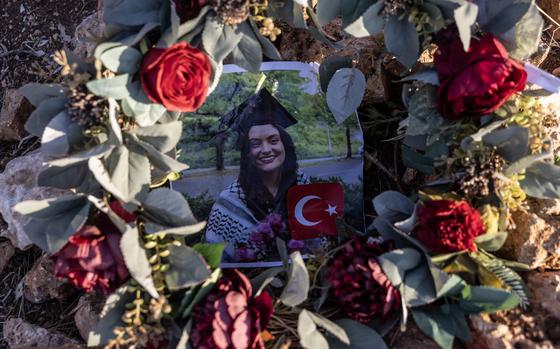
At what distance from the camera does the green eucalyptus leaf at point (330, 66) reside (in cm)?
138

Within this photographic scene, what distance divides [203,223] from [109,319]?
0.81 feet

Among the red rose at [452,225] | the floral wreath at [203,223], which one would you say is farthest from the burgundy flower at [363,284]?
the red rose at [452,225]

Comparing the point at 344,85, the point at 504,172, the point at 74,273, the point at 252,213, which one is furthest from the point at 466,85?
the point at 74,273

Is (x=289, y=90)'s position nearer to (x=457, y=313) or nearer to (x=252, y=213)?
(x=252, y=213)

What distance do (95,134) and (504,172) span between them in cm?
74

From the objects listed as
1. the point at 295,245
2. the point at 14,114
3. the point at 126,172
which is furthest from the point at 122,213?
the point at 14,114

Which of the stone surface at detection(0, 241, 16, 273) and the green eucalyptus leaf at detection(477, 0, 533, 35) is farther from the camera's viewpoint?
the stone surface at detection(0, 241, 16, 273)

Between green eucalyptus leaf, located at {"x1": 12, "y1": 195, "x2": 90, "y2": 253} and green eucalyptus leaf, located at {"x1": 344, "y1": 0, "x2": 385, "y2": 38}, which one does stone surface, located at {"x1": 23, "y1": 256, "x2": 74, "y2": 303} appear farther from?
green eucalyptus leaf, located at {"x1": 344, "y1": 0, "x2": 385, "y2": 38}

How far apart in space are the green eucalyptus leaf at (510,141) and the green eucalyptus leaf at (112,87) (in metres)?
0.65

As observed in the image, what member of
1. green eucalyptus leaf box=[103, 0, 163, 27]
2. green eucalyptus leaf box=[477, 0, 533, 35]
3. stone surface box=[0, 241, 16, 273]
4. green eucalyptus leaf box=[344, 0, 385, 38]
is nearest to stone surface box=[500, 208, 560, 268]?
green eucalyptus leaf box=[477, 0, 533, 35]

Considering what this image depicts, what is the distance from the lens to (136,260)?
1040mm

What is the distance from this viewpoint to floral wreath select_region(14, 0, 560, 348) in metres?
1.06

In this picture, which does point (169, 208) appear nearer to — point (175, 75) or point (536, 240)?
point (175, 75)

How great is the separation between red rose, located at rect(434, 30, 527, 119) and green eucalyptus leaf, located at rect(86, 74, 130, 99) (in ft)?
1.85
